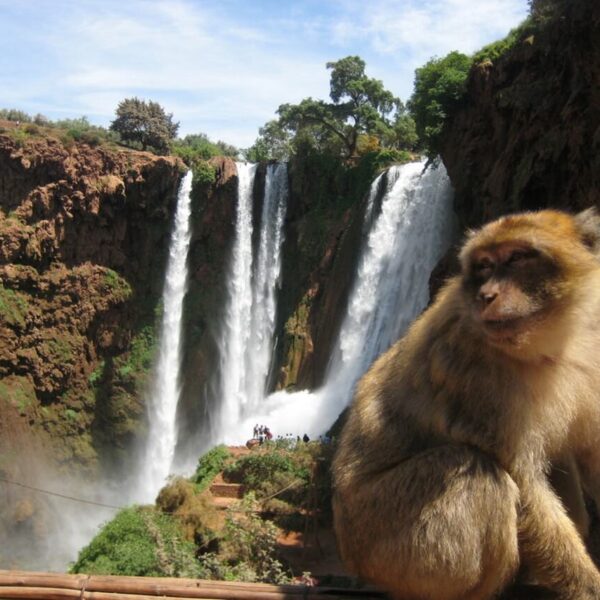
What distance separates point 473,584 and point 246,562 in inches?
359

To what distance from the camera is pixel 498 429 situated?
2.95 meters

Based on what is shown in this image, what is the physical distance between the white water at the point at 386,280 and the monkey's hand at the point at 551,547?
68.9ft

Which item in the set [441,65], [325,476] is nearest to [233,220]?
[441,65]

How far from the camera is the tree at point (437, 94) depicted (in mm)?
22469

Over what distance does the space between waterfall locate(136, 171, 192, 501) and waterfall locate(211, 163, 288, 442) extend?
2.30m

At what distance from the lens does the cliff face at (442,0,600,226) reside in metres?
15.5

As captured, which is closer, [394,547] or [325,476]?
[394,547]

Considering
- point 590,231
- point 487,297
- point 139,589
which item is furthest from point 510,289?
point 139,589

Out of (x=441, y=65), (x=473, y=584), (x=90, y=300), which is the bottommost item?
(x=90, y=300)

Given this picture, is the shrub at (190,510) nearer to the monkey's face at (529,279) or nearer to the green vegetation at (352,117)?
the monkey's face at (529,279)

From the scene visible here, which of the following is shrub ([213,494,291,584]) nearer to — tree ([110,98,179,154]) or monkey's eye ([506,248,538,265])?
monkey's eye ([506,248,538,265])

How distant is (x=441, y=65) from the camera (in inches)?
919

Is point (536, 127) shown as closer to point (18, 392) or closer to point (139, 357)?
point (139, 357)

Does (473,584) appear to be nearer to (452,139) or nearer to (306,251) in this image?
(452,139)
